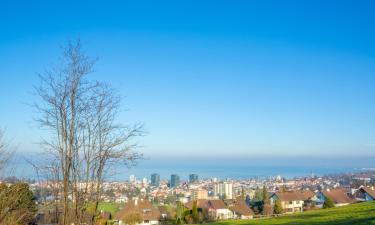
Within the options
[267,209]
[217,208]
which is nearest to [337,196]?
[267,209]

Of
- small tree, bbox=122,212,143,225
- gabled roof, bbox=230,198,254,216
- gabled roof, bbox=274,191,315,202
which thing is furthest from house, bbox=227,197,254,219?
small tree, bbox=122,212,143,225

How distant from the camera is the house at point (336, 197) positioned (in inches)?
2003

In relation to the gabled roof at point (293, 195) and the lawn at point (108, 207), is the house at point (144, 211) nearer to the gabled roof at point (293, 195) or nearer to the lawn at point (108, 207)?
the lawn at point (108, 207)

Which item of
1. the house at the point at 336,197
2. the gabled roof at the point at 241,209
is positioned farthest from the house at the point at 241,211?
the house at the point at 336,197

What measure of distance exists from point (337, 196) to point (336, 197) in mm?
666

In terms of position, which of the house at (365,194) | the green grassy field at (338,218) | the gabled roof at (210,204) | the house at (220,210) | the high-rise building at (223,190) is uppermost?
the green grassy field at (338,218)

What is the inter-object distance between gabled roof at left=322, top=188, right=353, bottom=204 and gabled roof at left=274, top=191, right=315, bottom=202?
2786 millimetres

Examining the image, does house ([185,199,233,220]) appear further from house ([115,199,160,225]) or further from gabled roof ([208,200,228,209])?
house ([115,199,160,225])

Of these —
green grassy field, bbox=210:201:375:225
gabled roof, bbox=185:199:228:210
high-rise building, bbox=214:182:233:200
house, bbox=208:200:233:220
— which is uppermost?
green grassy field, bbox=210:201:375:225

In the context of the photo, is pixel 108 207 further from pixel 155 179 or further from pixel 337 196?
pixel 155 179

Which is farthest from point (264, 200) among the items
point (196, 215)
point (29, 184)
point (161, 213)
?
point (29, 184)

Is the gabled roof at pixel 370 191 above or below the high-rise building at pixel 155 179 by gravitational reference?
above

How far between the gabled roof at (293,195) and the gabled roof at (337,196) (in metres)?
2.79

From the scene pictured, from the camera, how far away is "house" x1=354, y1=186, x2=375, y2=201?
49.4m
